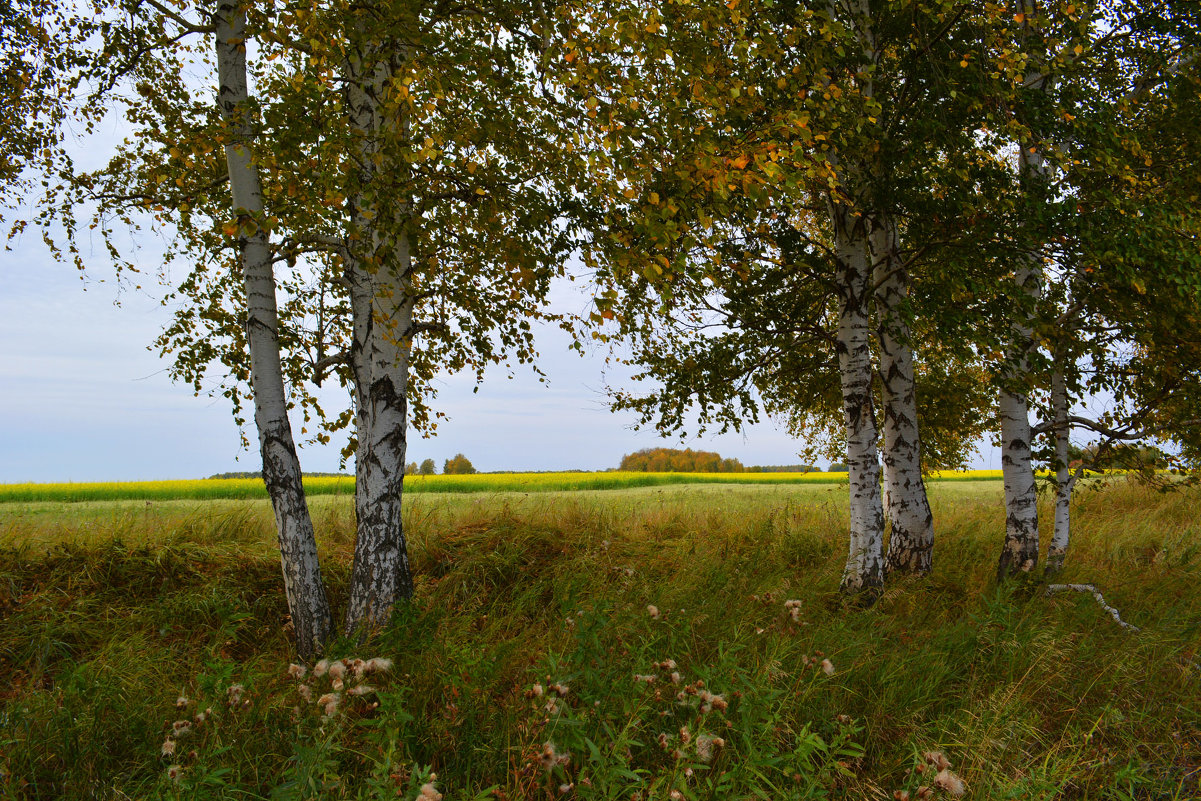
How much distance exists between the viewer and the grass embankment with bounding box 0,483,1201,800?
131 inches

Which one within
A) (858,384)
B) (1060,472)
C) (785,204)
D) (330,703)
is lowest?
(330,703)

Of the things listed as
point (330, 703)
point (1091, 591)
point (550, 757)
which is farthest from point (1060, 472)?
point (330, 703)

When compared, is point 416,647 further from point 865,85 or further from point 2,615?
point 865,85

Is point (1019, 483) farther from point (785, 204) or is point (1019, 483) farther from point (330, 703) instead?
point (330, 703)

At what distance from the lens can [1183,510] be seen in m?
15.2

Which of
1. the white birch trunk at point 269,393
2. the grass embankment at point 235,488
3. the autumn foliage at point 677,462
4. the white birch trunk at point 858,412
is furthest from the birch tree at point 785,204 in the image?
the autumn foliage at point 677,462

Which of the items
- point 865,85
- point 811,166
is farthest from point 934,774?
point 865,85

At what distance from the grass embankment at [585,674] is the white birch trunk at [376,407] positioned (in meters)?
0.75

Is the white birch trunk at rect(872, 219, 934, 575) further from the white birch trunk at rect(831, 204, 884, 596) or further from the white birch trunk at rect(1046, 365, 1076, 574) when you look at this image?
the white birch trunk at rect(1046, 365, 1076, 574)

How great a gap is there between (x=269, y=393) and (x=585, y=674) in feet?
14.2

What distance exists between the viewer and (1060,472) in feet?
28.7

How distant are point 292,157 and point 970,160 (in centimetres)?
699

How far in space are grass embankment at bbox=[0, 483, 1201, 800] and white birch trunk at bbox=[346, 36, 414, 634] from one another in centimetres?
75

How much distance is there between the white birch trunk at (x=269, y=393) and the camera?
6172 millimetres
